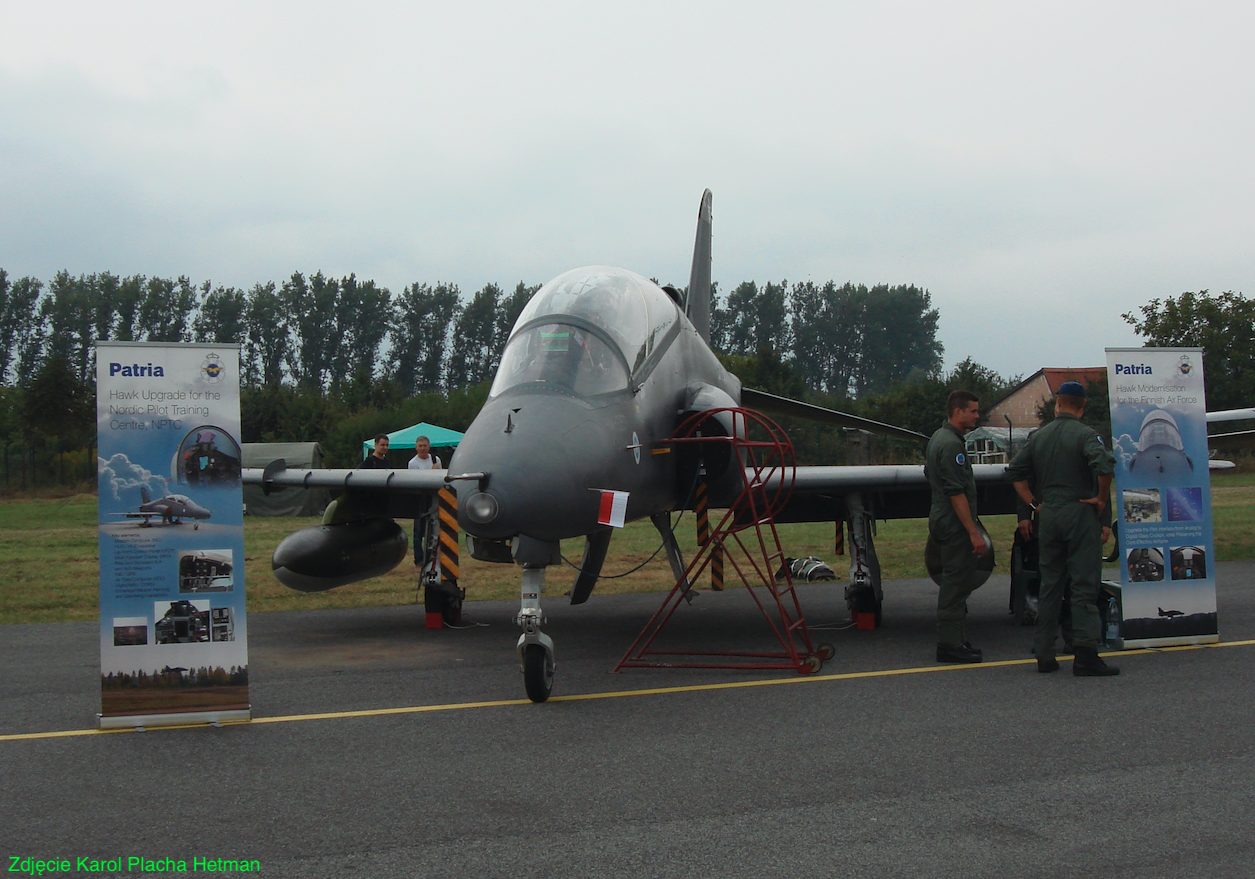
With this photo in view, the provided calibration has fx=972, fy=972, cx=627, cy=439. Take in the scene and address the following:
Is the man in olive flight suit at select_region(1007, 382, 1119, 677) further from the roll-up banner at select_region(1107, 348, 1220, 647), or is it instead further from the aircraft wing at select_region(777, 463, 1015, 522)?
the aircraft wing at select_region(777, 463, 1015, 522)

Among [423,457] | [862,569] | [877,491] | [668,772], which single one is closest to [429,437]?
[423,457]

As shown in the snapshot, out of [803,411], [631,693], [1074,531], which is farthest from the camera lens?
[803,411]

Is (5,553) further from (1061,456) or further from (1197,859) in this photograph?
(1197,859)

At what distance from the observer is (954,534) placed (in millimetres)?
7336

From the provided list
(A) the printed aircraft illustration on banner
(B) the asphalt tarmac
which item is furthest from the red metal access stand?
(B) the asphalt tarmac

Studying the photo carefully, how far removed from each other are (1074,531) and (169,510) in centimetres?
604

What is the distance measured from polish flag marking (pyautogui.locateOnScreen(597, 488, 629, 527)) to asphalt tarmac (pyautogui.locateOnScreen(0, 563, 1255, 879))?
3.81ft

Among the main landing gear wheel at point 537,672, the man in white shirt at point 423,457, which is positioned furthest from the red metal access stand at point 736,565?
the man in white shirt at point 423,457

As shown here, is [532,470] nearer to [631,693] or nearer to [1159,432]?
[631,693]

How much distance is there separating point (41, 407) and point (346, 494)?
3531 cm

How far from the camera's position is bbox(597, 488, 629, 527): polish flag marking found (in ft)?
19.7

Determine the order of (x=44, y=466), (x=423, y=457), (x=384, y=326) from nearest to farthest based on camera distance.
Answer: (x=423, y=457)
(x=44, y=466)
(x=384, y=326)

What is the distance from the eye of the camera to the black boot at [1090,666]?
265 inches

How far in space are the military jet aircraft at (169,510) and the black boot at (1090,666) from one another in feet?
19.2
